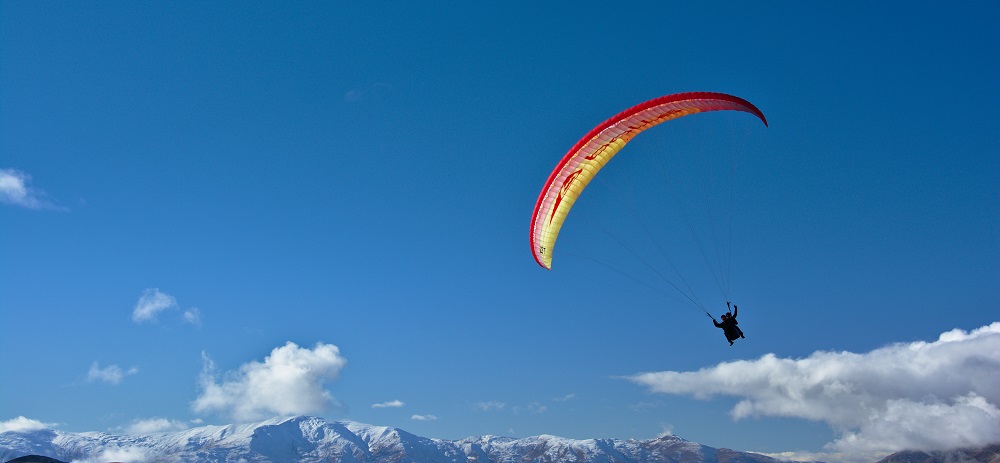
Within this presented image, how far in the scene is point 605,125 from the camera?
30.4 m

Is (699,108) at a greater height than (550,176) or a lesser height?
greater

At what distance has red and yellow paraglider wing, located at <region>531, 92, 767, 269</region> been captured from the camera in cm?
3030

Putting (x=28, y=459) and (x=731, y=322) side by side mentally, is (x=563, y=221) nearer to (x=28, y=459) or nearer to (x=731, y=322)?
(x=731, y=322)

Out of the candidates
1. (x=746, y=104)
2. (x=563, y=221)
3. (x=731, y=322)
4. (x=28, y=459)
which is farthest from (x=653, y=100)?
(x=28, y=459)

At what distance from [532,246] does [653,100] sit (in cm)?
985

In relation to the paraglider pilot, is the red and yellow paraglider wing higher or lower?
higher

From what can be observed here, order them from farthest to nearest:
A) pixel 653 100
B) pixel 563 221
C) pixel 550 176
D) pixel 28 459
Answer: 1. pixel 28 459
2. pixel 563 221
3. pixel 550 176
4. pixel 653 100

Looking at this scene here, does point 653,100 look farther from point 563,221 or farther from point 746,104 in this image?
point 563,221

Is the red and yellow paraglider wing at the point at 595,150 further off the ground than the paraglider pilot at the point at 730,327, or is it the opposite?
the red and yellow paraglider wing at the point at 595,150

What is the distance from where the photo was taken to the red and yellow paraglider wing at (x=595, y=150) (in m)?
30.3

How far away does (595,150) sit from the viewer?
31953 mm

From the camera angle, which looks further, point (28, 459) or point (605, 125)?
point (28, 459)

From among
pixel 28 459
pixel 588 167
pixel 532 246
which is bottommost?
pixel 28 459

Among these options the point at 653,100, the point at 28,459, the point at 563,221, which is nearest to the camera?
the point at 653,100
